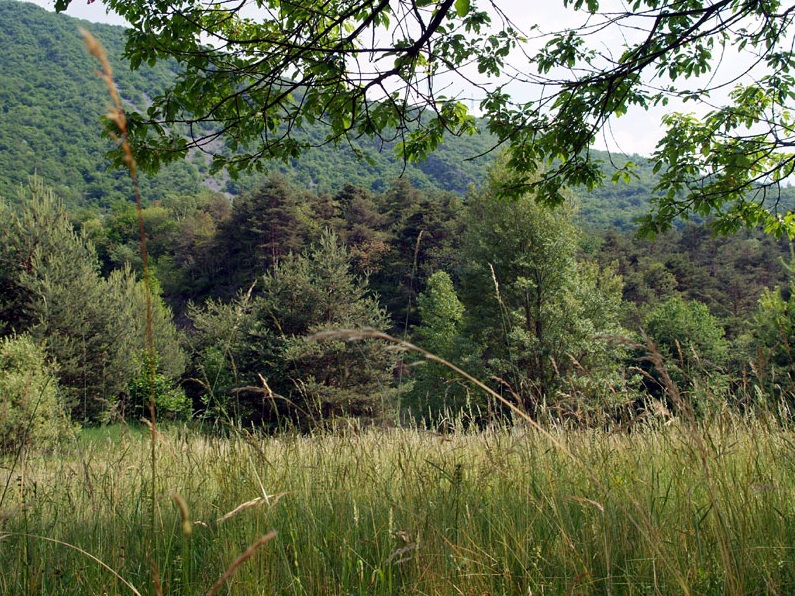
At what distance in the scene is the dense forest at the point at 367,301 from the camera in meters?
3.61

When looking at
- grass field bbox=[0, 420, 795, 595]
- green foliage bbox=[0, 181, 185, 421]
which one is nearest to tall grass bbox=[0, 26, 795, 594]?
grass field bbox=[0, 420, 795, 595]

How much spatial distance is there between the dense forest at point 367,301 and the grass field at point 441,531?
0.31 metres

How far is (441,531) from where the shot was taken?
6.89ft

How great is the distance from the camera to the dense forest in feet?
11.9

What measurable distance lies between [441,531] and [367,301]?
23.0 meters

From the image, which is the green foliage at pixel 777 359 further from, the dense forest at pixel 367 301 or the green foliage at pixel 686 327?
the green foliage at pixel 686 327

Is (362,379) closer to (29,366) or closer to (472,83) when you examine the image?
(29,366)

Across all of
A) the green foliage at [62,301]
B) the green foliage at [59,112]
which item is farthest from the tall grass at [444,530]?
the green foliage at [59,112]

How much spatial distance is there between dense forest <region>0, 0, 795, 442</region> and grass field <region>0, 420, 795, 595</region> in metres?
0.31

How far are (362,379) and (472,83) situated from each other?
20.7m

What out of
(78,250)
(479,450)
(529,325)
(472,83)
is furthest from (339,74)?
(78,250)

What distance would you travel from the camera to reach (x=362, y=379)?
24281 mm

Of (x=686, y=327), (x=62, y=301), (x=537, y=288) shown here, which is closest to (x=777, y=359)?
(x=686, y=327)

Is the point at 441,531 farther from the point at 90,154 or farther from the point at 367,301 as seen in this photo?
the point at 90,154
